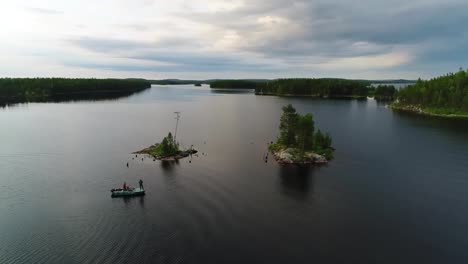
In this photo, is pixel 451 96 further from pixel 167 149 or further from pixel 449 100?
pixel 167 149

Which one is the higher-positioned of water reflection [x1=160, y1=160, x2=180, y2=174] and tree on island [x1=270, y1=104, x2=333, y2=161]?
tree on island [x1=270, y1=104, x2=333, y2=161]

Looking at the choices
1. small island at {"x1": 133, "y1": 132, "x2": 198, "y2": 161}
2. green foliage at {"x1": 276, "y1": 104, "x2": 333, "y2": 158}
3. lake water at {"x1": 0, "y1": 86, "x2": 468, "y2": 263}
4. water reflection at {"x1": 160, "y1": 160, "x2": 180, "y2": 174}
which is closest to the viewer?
lake water at {"x1": 0, "y1": 86, "x2": 468, "y2": 263}

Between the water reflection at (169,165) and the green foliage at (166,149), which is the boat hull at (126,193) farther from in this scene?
the green foliage at (166,149)

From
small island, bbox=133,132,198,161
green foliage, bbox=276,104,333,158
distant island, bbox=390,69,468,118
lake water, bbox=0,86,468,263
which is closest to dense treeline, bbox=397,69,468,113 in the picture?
distant island, bbox=390,69,468,118

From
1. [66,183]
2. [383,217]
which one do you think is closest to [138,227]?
[66,183]

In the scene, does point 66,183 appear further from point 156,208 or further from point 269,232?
point 269,232

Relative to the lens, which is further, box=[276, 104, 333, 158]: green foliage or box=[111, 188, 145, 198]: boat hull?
box=[276, 104, 333, 158]: green foliage

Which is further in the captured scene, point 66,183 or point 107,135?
point 107,135

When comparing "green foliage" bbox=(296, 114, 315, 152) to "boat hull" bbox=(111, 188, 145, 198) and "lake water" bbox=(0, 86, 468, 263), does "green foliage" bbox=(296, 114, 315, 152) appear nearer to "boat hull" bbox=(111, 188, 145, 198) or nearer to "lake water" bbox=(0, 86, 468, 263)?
"lake water" bbox=(0, 86, 468, 263)
